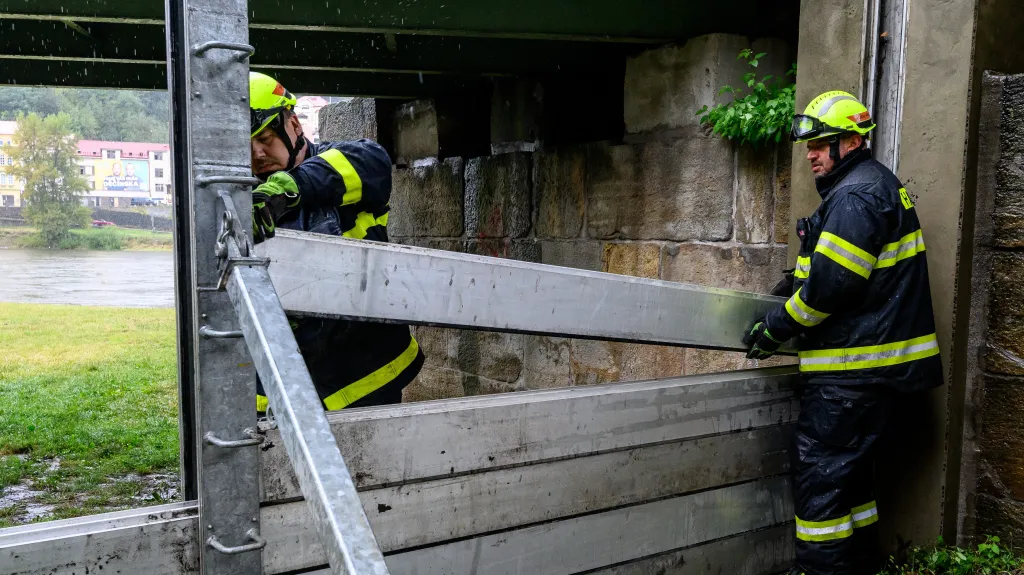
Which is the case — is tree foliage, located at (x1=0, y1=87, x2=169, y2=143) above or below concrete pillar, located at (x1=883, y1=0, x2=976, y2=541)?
above

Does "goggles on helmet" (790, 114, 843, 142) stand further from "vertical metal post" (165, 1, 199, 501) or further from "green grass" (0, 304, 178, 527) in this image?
"green grass" (0, 304, 178, 527)

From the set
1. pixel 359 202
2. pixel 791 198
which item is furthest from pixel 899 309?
pixel 359 202

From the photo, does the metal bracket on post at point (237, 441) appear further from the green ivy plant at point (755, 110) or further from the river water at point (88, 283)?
the river water at point (88, 283)

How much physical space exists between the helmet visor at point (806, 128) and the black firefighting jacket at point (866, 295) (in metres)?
0.23

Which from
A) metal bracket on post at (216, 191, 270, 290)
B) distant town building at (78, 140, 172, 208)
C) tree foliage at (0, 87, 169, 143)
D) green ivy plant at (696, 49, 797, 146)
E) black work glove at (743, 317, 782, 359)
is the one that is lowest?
black work glove at (743, 317, 782, 359)

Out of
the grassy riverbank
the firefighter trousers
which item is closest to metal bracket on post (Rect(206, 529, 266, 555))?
the firefighter trousers

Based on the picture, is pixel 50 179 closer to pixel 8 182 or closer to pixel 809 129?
pixel 8 182

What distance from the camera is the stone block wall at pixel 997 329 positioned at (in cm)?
358

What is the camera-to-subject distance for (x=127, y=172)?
243 inches

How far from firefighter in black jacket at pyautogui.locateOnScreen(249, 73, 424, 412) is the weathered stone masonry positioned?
6.21 ft

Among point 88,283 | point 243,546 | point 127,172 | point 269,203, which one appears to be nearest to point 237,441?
point 243,546

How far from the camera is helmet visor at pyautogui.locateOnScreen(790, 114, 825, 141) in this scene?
140 inches

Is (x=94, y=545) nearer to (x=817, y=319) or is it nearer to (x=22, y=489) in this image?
(x=817, y=319)

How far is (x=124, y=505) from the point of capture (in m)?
5.34
